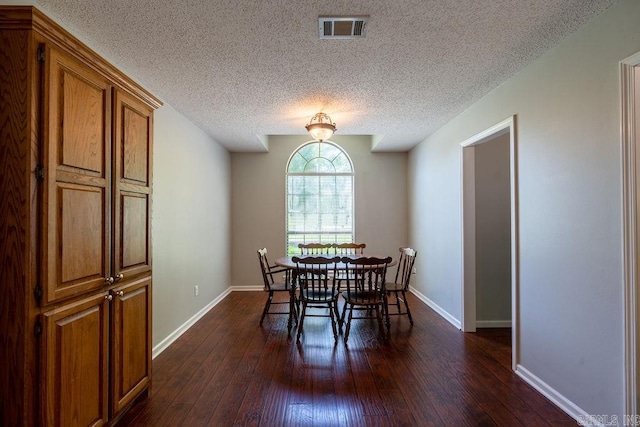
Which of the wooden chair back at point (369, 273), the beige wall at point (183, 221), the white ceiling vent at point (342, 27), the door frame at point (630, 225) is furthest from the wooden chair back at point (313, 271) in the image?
the door frame at point (630, 225)

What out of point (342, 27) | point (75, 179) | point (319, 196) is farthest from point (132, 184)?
point (319, 196)

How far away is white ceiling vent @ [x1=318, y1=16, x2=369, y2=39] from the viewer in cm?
198

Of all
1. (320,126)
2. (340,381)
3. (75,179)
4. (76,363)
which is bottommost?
(340,381)

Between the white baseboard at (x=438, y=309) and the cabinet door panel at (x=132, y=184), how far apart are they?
3.36m

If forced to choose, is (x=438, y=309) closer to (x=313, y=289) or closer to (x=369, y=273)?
(x=369, y=273)

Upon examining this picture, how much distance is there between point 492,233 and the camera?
395 cm

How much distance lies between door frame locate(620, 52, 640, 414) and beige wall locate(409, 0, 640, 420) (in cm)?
4

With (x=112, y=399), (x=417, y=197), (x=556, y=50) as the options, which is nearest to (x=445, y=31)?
(x=556, y=50)

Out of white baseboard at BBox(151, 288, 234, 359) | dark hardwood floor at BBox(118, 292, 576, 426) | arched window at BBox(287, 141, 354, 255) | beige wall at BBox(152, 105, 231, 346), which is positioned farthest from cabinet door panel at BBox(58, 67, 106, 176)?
arched window at BBox(287, 141, 354, 255)

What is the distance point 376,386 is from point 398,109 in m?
2.78

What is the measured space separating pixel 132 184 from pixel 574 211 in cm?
287

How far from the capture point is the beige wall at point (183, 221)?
325 cm

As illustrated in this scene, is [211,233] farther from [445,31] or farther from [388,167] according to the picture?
[445,31]

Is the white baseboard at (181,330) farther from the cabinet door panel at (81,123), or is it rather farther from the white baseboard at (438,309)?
the white baseboard at (438,309)
